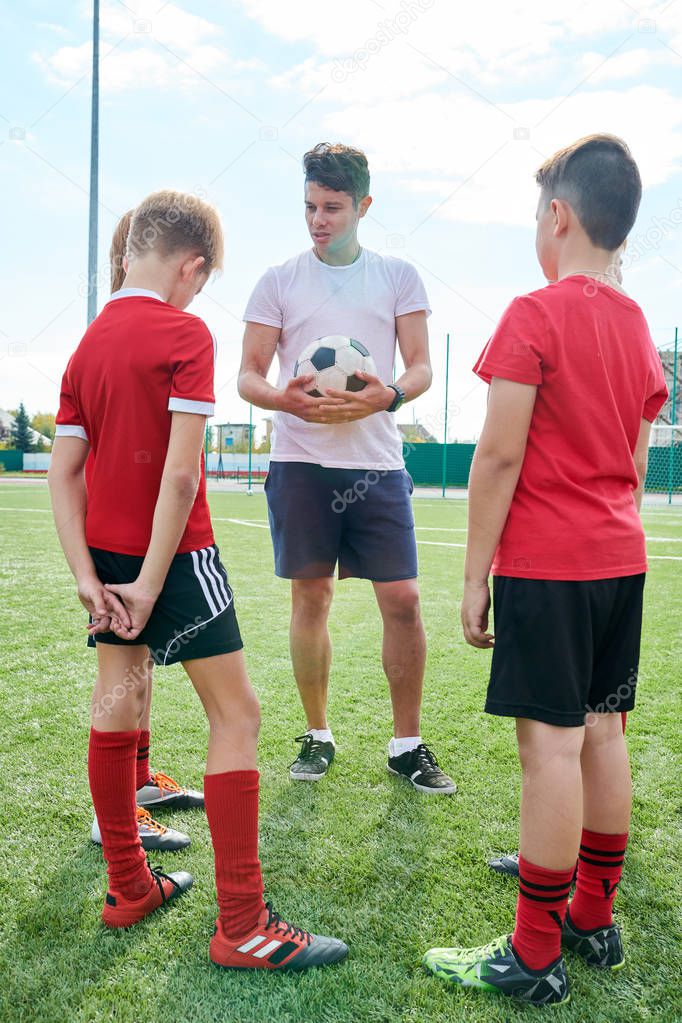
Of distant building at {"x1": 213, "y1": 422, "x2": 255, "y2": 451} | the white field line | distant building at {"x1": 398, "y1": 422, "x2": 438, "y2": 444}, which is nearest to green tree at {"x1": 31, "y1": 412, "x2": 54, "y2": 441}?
distant building at {"x1": 213, "y1": 422, "x2": 255, "y2": 451}

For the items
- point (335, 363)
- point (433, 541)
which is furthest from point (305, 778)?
point (433, 541)

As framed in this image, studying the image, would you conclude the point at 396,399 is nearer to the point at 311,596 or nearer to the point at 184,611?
the point at 311,596

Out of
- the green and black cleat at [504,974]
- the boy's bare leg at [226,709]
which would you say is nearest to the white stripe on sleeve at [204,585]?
the boy's bare leg at [226,709]

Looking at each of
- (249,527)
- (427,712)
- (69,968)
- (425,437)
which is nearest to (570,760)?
(69,968)

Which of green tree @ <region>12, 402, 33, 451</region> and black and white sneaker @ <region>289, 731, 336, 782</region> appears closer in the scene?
black and white sneaker @ <region>289, 731, 336, 782</region>

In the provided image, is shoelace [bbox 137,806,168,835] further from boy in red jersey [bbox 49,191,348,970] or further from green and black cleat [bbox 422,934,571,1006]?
green and black cleat [bbox 422,934,571,1006]

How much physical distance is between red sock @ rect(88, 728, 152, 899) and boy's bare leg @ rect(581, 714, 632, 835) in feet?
Result: 3.61

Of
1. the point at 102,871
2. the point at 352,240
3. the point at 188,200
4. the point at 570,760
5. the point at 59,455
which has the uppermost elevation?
the point at 352,240

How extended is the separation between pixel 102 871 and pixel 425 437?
26.6m

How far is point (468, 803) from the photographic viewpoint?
2.43 meters

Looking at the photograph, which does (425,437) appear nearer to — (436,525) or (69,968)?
(436,525)

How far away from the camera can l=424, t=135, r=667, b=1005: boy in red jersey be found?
5.11 ft

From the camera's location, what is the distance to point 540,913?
1.58m

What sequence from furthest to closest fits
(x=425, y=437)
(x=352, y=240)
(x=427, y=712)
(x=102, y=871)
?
(x=425, y=437)
(x=427, y=712)
(x=352, y=240)
(x=102, y=871)
